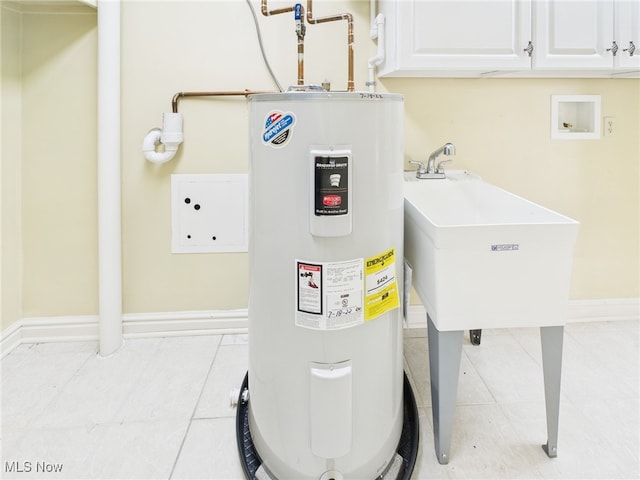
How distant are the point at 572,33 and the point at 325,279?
162 cm

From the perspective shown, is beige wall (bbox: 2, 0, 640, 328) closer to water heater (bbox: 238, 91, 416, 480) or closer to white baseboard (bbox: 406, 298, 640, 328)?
white baseboard (bbox: 406, 298, 640, 328)

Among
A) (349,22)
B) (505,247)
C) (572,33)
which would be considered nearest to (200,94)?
(349,22)

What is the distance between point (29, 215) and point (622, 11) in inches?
112

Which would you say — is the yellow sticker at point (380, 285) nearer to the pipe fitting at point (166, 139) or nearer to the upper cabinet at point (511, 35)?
the upper cabinet at point (511, 35)

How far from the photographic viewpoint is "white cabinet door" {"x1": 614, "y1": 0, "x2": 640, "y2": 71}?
1797mm

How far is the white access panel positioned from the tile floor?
48 centimetres

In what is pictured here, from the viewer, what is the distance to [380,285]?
3.74 feet

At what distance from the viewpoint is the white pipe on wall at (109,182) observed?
1.86 metres

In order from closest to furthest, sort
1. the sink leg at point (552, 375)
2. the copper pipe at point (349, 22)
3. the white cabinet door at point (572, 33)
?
the sink leg at point (552, 375), the copper pipe at point (349, 22), the white cabinet door at point (572, 33)

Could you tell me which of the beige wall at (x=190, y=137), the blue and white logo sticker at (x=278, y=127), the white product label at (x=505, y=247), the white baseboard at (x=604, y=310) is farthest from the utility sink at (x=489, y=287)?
the white baseboard at (x=604, y=310)

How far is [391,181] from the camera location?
3.71 ft

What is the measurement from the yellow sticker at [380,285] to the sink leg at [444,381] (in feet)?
0.69

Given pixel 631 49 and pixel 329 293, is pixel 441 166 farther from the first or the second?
pixel 329 293

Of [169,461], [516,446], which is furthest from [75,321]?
Result: [516,446]
